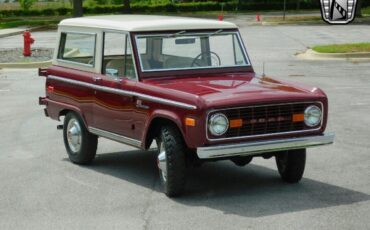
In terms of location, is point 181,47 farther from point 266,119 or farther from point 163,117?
point 266,119

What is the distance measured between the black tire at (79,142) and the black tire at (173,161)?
1974mm

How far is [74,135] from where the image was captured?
9969 millimetres

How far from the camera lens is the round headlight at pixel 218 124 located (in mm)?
7641

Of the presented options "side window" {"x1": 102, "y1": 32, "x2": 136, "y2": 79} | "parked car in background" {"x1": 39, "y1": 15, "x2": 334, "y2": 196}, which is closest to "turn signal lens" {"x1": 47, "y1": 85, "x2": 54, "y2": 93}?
"parked car in background" {"x1": 39, "y1": 15, "x2": 334, "y2": 196}

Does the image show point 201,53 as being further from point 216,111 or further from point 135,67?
point 216,111

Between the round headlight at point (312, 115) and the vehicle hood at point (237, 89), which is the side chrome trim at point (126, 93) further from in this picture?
the round headlight at point (312, 115)

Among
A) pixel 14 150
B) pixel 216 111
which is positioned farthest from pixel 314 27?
pixel 216 111

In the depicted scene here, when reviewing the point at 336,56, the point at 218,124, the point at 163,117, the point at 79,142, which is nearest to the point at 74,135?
the point at 79,142

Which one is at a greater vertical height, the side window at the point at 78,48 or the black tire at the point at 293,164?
the side window at the point at 78,48

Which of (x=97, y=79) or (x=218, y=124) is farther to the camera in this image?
(x=97, y=79)

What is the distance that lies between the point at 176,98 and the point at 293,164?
62.9 inches

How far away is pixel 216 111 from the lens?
763 cm

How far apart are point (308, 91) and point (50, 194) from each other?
9.65 feet

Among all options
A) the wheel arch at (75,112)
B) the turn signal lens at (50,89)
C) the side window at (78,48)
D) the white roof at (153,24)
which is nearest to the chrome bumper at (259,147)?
the white roof at (153,24)
